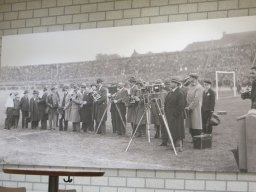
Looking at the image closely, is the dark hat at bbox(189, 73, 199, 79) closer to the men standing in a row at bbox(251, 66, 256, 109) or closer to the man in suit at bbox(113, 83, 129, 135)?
the men standing in a row at bbox(251, 66, 256, 109)

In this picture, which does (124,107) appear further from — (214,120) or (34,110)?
(34,110)

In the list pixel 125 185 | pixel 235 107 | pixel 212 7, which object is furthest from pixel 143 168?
pixel 212 7

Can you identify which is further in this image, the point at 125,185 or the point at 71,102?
the point at 71,102

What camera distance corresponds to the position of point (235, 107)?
430 cm

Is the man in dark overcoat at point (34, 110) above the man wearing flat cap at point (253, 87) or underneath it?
underneath

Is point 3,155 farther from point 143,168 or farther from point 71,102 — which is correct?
point 143,168

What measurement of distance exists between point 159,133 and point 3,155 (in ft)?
6.13

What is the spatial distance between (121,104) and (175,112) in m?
0.62

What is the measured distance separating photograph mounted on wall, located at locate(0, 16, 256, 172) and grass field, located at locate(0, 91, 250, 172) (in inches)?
0.4

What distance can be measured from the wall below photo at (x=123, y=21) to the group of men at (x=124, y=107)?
0.40m

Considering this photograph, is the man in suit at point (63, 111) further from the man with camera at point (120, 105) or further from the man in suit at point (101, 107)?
the man with camera at point (120, 105)

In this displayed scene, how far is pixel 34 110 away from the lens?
17.1 feet

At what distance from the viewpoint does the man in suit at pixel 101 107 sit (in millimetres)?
4852

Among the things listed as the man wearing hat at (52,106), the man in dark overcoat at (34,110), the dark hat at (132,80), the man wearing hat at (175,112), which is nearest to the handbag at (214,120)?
the man wearing hat at (175,112)
